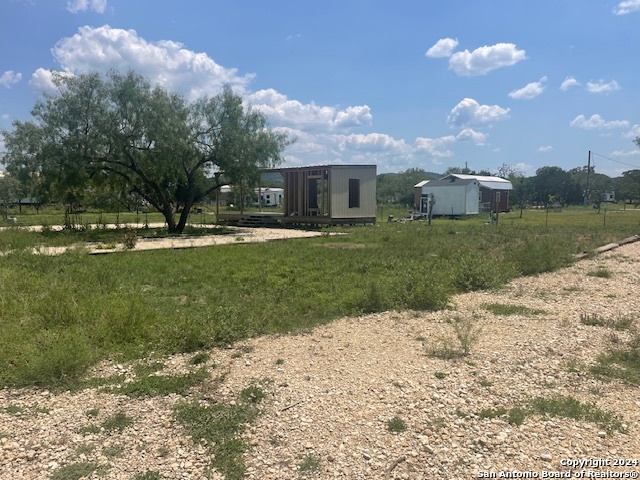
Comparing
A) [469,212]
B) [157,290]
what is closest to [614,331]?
[157,290]

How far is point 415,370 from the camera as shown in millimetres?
4371

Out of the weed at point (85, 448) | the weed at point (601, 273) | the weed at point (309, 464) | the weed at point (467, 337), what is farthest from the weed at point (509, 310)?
the weed at point (85, 448)

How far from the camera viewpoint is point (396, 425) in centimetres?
331

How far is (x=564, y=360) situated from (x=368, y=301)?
2845 mm

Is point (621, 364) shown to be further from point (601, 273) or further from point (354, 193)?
point (354, 193)

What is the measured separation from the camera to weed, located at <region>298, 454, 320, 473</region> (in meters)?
2.83

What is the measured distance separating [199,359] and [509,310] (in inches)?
173

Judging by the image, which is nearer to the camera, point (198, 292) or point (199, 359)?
point (199, 359)

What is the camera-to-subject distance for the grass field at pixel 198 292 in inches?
192

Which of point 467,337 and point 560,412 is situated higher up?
point 467,337

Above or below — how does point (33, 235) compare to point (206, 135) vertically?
A: below

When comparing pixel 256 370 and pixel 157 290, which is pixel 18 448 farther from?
pixel 157 290

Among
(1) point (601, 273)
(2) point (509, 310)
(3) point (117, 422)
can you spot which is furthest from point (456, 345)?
(1) point (601, 273)

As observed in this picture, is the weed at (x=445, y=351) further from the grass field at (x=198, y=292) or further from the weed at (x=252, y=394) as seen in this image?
the weed at (x=252, y=394)
